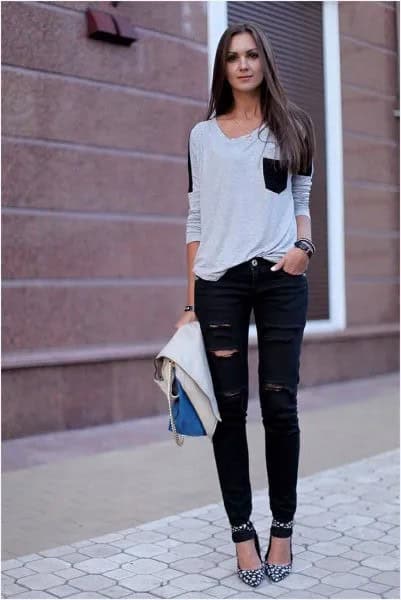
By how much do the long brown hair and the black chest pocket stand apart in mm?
25

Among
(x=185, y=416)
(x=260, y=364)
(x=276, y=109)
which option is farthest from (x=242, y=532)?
(x=276, y=109)

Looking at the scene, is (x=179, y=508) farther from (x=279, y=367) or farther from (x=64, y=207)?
(x=64, y=207)

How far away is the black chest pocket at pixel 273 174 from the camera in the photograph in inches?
114

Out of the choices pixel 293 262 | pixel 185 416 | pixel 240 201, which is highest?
pixel 240 201

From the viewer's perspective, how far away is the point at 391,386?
8.25 meters

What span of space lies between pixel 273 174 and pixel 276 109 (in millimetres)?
241

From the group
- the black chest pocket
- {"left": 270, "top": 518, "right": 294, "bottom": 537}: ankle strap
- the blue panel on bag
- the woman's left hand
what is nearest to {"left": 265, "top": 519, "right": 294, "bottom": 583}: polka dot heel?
{"left": 270, "top": 518, "right": 294, "bottom": 537}: ankle strap

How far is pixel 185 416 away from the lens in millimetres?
2916

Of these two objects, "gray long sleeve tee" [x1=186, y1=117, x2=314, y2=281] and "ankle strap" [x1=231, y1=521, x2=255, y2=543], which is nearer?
"gray long sleeve tee" [x1=186, y1=117, x2=314, y2=281]

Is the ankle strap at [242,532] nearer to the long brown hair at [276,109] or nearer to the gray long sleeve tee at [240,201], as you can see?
the gray long sleeve tee at [240,201]

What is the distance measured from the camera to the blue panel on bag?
9.55 feet

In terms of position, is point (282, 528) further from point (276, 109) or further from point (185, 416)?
point (276, 109)

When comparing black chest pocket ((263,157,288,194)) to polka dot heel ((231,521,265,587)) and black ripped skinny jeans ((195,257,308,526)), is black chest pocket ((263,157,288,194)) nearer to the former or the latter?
black ripped skinny jeans ((195,257,308,526))

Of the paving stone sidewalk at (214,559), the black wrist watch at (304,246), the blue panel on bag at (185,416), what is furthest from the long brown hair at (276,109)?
the paving stone sidewalk at (214,559)
